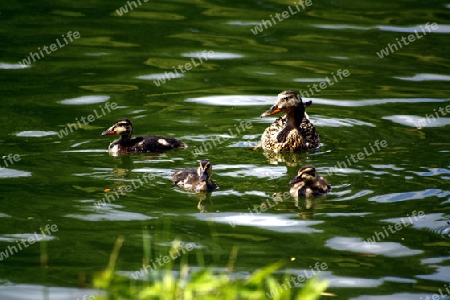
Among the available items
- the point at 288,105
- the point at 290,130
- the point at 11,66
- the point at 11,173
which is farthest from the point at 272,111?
the point at 11,66

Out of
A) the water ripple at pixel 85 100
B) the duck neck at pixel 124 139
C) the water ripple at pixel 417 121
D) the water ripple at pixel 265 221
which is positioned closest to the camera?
the water ripple at pixel 265 221

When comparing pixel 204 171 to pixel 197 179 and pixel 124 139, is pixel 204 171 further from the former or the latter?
pixel 124 139

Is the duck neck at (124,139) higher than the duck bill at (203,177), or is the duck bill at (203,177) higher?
the duck neck at (124,139)

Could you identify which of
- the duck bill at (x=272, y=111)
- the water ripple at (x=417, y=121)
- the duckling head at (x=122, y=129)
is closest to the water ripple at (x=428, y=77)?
the water ripple at (x=417, y=121)

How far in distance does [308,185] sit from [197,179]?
40.0 inches

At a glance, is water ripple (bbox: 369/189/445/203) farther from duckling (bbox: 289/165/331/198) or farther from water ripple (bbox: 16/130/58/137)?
water ripple (bbox: 16/130/58/137)

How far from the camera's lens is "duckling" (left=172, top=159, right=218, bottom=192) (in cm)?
884

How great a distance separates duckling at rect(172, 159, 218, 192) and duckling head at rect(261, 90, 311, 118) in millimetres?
2253

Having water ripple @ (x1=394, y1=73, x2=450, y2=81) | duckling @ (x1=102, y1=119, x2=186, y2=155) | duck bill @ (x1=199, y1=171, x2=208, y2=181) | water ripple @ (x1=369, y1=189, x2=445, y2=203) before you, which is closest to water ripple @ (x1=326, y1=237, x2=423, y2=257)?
water ripple @ (x1=369, y1=189, x2=445, y2=203)

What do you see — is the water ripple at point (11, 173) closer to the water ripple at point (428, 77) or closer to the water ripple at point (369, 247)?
the water ripple at point (369, 247)

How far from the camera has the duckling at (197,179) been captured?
884cm

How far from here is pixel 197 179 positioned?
29.3 ft

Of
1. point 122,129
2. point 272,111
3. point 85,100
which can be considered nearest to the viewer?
point 122,129

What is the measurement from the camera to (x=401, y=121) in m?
11.5
